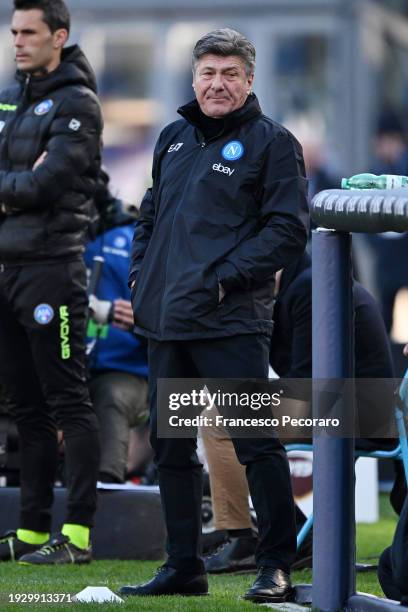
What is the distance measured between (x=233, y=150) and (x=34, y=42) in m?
1.66

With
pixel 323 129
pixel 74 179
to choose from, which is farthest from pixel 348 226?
pixel 323 129

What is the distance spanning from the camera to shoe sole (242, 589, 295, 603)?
17.0 ft

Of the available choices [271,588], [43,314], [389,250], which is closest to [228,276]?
[271,588]

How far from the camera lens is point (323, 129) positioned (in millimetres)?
17484

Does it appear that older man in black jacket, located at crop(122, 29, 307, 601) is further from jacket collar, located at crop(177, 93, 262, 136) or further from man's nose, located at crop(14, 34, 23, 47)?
man's nose, located at crop(14, 34, 23, 47)

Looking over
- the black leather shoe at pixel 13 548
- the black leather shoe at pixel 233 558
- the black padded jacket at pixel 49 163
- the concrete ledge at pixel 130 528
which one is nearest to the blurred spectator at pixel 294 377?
the black leather shoe at pixel 233 558

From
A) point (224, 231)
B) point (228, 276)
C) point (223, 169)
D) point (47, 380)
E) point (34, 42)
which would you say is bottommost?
point (47, 380)

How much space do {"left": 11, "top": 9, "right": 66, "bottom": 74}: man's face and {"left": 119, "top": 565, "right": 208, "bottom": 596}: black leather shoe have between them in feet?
7.74

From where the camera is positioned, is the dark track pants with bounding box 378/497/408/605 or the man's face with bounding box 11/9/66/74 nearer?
the dark track pants with bounding box 378/497/408/605

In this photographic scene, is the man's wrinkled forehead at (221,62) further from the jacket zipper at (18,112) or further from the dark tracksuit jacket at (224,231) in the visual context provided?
the jacket zipper at (18,112)

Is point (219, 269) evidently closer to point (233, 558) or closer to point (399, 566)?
point (399, 566)

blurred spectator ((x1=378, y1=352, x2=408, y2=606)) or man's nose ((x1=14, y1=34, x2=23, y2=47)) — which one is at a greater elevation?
man's nose ((x1=14, y1=34, x2=23, y2=47))

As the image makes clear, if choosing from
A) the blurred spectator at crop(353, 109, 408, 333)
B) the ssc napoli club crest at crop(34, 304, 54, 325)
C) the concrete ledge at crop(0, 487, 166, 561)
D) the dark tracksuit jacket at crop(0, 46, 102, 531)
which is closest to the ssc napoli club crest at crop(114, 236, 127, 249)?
the dark tracksuit jacket at crop(0, 46, 102, 531)

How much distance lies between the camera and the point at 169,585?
17.8 feet
